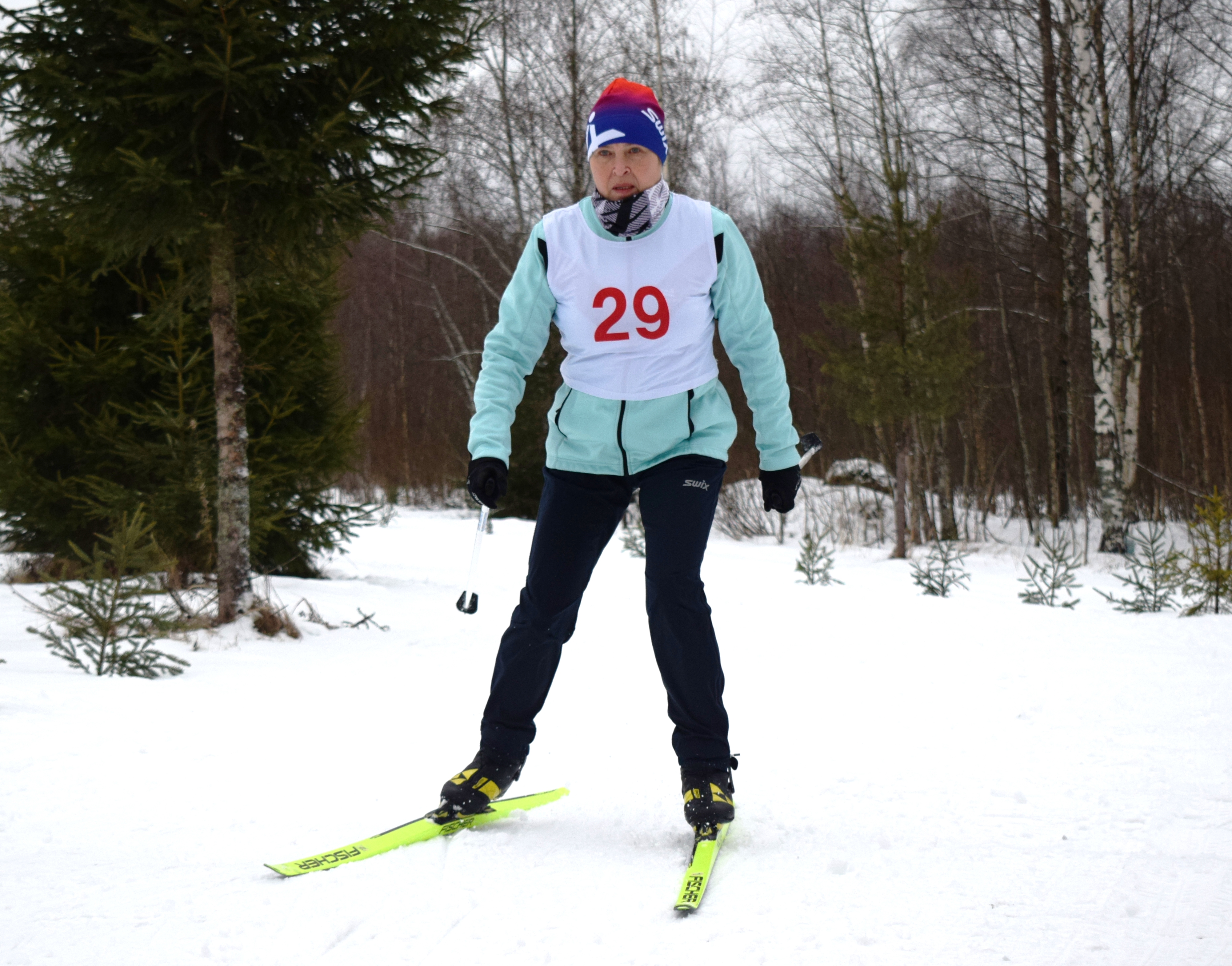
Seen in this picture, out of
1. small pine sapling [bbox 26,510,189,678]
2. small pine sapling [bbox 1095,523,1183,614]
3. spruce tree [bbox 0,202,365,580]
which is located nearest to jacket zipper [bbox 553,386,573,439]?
small pine sapling [bbox 26,510,189,678]

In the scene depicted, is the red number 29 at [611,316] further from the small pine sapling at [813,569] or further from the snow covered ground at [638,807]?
the small pine sapling at [813,569]

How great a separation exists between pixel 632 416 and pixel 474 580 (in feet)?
2.17

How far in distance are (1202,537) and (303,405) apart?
5.96 meters

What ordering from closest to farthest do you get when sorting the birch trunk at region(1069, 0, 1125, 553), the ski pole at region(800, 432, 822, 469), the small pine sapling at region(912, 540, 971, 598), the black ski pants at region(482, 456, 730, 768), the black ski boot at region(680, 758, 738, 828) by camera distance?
the black ski boot at region(680, 758, 738, 828) → the black ski pants at region(482, 456, 730, 768) → the ski pole at region(800, 432, 822, 469) → the small pine sapling at region(912, 540, 971, 598) → the birch trunk at region(1069, 0, 1125, 553)

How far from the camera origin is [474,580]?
8.87 feet

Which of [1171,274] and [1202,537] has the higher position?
[1171,274]

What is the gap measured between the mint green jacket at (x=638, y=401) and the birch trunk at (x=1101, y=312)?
10427 mm

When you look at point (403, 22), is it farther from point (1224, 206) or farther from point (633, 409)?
point (1224, 206)

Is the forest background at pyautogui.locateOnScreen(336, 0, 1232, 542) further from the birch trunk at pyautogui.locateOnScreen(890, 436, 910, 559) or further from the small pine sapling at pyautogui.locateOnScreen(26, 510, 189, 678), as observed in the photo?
the small pine sapling at pyautogui.locateOnScreen(26, 510, 189, 678)

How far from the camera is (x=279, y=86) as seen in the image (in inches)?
202

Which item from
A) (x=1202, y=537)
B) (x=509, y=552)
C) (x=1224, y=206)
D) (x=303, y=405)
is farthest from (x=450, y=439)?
(x=1202, y=537)

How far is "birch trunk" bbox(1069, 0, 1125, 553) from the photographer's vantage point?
11117 millimetres

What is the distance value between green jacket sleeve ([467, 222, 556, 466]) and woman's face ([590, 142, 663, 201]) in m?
0.20

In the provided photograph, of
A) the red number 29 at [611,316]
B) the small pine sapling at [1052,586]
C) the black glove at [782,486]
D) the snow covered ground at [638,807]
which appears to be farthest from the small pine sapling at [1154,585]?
the red number 29 at [611,316]
